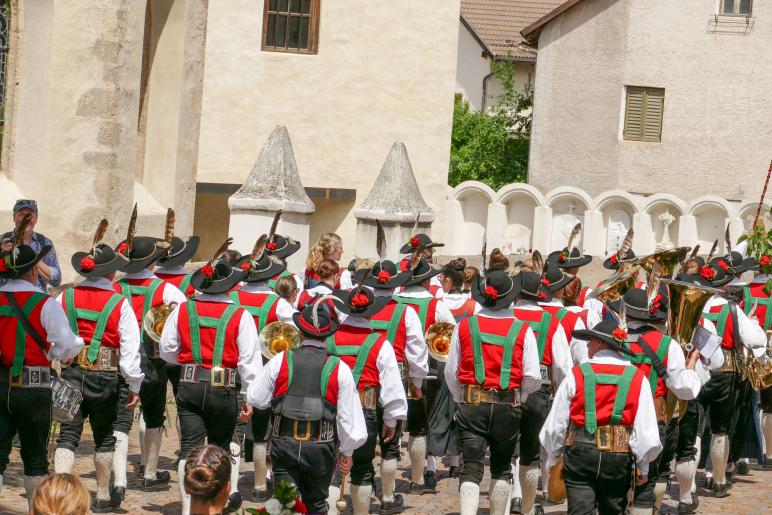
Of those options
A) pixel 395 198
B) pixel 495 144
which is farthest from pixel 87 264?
pixel 495 144

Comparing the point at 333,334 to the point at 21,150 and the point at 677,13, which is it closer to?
the point at 21,150

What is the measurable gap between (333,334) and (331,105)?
15.6m

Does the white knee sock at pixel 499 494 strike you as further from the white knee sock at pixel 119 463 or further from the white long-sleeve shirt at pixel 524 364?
the white knee sock at pixel 119 463

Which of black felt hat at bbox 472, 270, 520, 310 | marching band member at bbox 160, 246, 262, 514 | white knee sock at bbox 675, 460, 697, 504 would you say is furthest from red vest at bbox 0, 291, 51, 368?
white knee sock at bbox 675, 460, 697, 504

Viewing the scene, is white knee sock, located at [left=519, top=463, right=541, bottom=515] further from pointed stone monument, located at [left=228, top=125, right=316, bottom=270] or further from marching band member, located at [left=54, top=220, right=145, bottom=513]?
pointed stone monument, located at [left=228, top=125, right=316, bottom=270]

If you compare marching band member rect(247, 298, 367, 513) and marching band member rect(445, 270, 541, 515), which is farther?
marching band member rect(445, 270, 541, 515)

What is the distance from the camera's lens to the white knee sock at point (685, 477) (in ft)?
41.1

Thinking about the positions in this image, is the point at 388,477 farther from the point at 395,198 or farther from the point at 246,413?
the point at 395,198

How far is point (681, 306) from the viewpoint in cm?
1088

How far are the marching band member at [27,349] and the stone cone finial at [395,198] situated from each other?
32.6 feet

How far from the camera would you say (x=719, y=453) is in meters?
13.6

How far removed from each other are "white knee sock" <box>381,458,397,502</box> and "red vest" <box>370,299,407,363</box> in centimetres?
89

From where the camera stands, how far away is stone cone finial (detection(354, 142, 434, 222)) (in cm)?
1953

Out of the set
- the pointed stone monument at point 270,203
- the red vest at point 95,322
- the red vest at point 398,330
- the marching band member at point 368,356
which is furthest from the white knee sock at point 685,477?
the pointed stone monument at point 270,203
